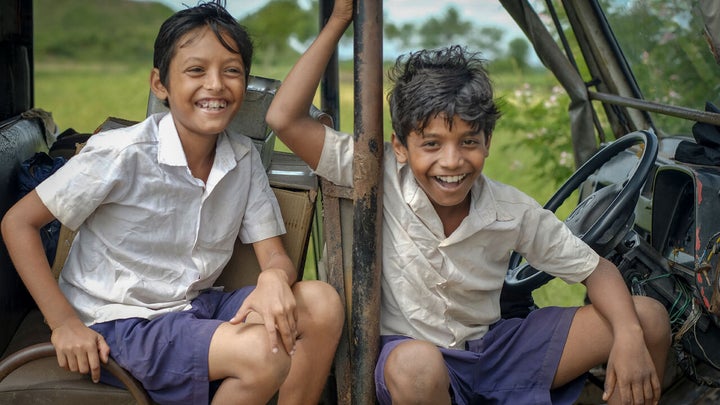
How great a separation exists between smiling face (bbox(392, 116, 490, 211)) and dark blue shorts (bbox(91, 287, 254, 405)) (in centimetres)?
73

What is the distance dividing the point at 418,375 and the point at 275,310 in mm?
429

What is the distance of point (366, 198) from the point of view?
268cm

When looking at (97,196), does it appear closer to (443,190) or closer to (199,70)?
(199,70)

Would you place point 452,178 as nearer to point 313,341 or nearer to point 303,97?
point 303,97

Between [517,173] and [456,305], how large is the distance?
701 cm

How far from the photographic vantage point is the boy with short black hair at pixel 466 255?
2.75 metres

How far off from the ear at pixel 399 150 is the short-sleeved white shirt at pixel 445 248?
0.02 metres

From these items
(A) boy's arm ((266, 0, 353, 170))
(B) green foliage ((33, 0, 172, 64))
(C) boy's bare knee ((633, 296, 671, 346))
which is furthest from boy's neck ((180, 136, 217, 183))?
(B) green foliage ((33, 0, 172, 64))

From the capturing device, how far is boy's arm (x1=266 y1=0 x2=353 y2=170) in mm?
2746

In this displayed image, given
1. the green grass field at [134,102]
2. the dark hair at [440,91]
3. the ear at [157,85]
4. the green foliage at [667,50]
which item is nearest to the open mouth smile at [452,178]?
the dark hair at [440,91]

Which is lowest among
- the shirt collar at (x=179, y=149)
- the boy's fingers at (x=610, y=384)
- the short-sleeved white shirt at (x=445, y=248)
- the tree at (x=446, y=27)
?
the boy's fingers at (x=610, y=384)

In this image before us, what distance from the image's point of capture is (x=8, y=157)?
10.7ft

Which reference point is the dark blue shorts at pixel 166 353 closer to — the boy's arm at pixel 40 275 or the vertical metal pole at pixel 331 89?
the boy's arm at pixel 40 275

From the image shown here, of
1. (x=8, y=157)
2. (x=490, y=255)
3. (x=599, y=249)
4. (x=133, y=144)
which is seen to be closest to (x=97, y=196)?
(x=133, y=144)
